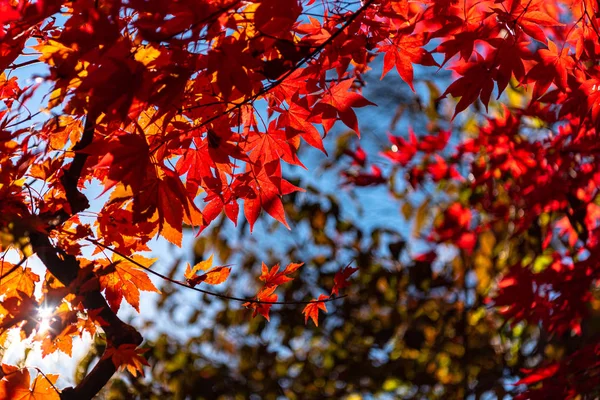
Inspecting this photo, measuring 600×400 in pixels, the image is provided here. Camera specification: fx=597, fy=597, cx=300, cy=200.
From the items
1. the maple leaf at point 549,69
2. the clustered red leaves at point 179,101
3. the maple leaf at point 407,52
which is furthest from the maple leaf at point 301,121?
the maple leaf at point 549,69

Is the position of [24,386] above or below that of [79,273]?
below

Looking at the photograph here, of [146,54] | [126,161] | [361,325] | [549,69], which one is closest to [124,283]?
[126,161]

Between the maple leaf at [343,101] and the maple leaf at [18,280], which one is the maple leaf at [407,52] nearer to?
the maple leaf at [343,101]

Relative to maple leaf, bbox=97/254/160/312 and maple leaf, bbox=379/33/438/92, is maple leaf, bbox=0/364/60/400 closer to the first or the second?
maple leaf, bbox=97/254/160/312

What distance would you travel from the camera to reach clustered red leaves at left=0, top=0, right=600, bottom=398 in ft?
3.18

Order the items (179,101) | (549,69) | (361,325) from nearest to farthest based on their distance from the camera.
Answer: (179,101) → (549,69) → (361,325)

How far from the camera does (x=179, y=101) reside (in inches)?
43.5

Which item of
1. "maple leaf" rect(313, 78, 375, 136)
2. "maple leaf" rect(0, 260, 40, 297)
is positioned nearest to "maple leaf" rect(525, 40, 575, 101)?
"maple leaf" rect(313, 78, 375, 136)

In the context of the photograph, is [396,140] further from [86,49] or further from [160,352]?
[86,49]

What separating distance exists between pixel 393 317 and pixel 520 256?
2.71ft

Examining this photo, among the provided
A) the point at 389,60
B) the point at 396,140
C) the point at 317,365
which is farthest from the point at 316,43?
the point at 317,365

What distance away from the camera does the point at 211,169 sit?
4.30 ft

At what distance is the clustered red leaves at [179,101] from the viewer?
97 centimetres

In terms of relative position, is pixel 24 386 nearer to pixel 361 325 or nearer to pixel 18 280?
pixel 18 280
